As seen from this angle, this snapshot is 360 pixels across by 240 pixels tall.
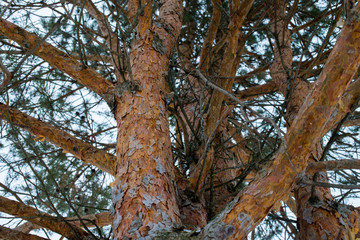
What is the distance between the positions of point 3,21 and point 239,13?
1.40 meters

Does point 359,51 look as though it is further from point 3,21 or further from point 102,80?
point 3,21

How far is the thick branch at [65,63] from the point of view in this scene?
176 cm

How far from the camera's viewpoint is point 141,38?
1.97 meters

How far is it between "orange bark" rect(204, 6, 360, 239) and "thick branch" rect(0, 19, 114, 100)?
1.02 metres

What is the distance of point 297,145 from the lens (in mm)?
966

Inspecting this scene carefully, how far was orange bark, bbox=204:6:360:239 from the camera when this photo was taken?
2.95 ft

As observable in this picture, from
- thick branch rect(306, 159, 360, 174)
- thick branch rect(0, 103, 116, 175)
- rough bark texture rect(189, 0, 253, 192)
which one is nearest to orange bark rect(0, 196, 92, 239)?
thick branch rect(0, 103, 116, 175)

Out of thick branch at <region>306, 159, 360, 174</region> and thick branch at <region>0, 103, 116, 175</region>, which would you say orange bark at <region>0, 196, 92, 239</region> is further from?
thick branch at <region>306, 159, 360, 174</region>

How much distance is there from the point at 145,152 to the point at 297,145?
68 cm

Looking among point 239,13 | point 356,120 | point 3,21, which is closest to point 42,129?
point 3,21

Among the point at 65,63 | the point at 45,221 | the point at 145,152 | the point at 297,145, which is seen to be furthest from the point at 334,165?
the point at 65,63

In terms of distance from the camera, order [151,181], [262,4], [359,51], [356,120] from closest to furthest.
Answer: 1. [359,51]
2. [151,181]
3. [356,120]
4. [262,4]

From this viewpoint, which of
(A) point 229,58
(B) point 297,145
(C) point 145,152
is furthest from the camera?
(A) point 229,58

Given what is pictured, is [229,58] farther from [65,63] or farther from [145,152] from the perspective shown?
[65,63]
